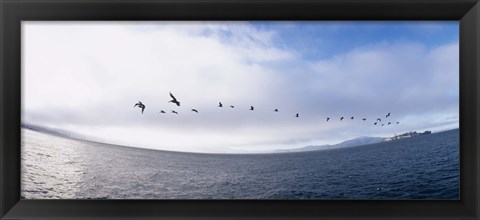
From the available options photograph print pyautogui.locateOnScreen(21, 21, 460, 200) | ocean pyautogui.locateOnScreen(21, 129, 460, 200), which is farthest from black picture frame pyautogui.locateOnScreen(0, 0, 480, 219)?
ocean pyautogui.locateOnScreen(21, 129, 460, 200)

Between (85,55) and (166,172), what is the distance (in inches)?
667

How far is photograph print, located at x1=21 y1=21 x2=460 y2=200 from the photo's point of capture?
2527mm

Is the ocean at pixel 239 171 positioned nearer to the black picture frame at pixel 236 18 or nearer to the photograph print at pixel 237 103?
the photograph print at pixel 237 103

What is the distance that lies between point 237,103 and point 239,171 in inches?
390

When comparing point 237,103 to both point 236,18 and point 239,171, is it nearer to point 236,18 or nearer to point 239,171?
point 236,18

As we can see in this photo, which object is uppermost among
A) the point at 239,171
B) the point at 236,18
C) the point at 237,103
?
the point at 237,103

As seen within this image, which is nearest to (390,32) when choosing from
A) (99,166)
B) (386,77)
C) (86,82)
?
(386,77)

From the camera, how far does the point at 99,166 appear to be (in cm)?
1592

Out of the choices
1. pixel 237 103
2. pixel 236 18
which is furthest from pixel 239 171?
pixel 236 18

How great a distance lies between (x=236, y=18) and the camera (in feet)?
3.49

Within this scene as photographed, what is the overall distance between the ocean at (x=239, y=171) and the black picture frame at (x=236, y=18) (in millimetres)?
9317

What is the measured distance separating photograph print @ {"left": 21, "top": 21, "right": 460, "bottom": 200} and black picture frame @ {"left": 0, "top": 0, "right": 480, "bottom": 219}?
0.04 m

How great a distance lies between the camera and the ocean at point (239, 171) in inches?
454

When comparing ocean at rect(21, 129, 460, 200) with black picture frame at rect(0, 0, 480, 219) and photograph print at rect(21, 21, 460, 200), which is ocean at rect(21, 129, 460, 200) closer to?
photograph print at rect(21, 21, 460, 200)
